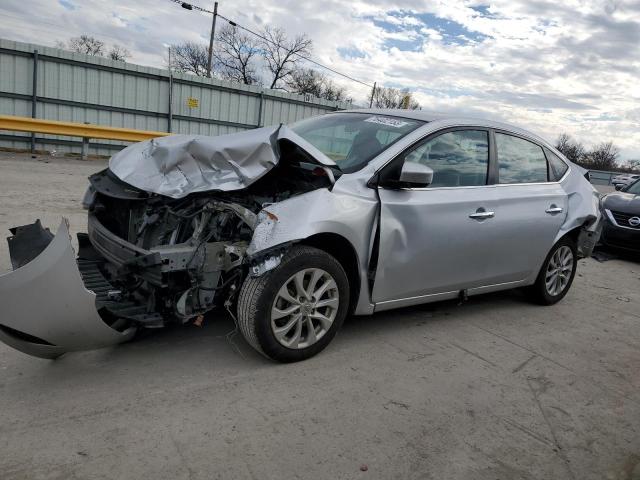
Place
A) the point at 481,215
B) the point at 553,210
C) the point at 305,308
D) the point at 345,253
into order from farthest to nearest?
1. the point at 553,210
2. the point at 481,215
3. the point at 345,253
4. the point at 305,308

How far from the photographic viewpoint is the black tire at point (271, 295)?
10.3 feet

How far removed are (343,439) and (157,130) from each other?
15.9m

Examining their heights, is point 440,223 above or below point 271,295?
above

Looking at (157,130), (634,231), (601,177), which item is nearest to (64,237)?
(634,231)

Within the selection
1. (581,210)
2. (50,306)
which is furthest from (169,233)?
(581,210)

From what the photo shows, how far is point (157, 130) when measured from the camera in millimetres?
16891

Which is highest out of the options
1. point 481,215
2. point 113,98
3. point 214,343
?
point 113,98

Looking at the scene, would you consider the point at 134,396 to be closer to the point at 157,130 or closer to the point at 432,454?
the point at 432,454

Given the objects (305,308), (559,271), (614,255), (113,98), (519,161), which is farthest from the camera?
(113,98)

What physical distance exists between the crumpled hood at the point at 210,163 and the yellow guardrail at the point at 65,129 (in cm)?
1112

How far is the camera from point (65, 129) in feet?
43.7

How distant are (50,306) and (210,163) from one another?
135 centimetres

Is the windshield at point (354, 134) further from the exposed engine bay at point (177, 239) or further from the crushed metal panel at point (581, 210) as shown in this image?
the crushed metal panel at point (581, 210)

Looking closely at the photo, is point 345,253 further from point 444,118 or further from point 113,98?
point 113,98
